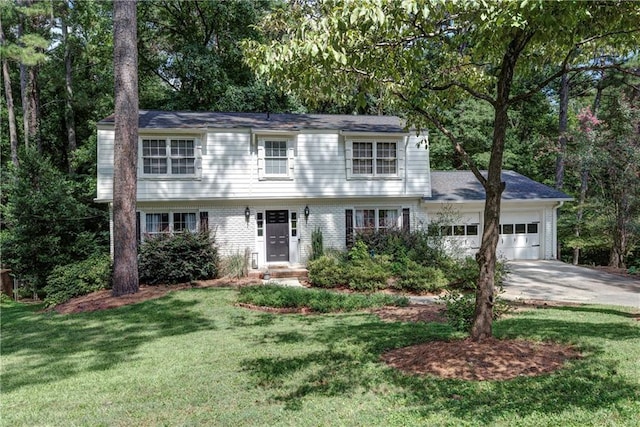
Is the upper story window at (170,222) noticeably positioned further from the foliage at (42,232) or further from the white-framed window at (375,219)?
the white-framed window at (375,219)

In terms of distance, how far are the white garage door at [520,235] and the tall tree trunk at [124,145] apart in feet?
50.2

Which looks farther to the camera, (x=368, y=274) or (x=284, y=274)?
(x=284, y=274)

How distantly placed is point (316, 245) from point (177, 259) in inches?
204

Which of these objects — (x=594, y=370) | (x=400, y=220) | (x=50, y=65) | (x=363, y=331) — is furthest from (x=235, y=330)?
(x=50, y=65)

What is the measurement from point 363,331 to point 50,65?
24453 mm

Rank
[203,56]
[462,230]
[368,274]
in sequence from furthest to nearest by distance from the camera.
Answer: [203,56], [462,230], [368,274]

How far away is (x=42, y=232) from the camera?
15.0 m

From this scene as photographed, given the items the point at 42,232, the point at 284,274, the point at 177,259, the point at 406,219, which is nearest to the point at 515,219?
the point at 406,219

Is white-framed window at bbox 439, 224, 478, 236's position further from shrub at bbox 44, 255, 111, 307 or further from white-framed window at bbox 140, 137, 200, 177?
shrub at bbox 44, 255, 111, 307

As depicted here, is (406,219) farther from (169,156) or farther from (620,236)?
(169,156)

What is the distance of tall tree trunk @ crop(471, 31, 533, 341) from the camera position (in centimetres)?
520

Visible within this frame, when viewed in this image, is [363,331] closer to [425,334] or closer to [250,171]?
[425,334]

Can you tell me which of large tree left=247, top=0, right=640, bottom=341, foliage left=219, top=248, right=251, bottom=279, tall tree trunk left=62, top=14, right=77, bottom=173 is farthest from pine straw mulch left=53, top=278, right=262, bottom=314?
tall tree trunk left=62, top=14, right=77, bottom=173

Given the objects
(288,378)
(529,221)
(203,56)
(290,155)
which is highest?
(203,56)
